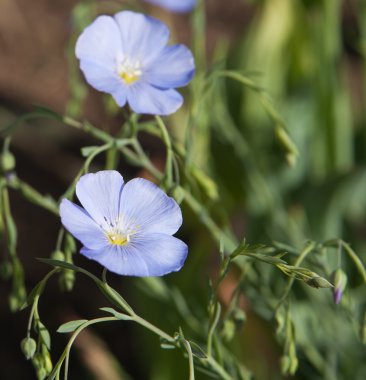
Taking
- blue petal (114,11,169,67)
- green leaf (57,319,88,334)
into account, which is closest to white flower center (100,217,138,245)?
green leaf (57,319,88,334)

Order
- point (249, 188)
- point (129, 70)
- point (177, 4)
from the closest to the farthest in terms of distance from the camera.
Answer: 1. point (129, 70)
2. point (177, 4)
3. point (249, 188)

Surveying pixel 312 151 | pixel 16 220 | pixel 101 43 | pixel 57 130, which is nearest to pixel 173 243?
pixel 101 43

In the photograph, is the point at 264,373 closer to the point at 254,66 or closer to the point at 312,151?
the point at 312,151

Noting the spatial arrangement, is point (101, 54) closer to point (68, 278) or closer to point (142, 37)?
point (142, 37)

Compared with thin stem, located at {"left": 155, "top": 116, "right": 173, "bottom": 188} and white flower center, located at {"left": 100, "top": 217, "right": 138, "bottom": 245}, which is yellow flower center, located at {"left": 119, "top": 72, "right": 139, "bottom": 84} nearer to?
thin stem, located at {"left": 155, "top": 116, "right": 173, "bottom": 188}

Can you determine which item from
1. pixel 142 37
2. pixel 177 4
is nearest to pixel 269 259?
pixel 142 37
